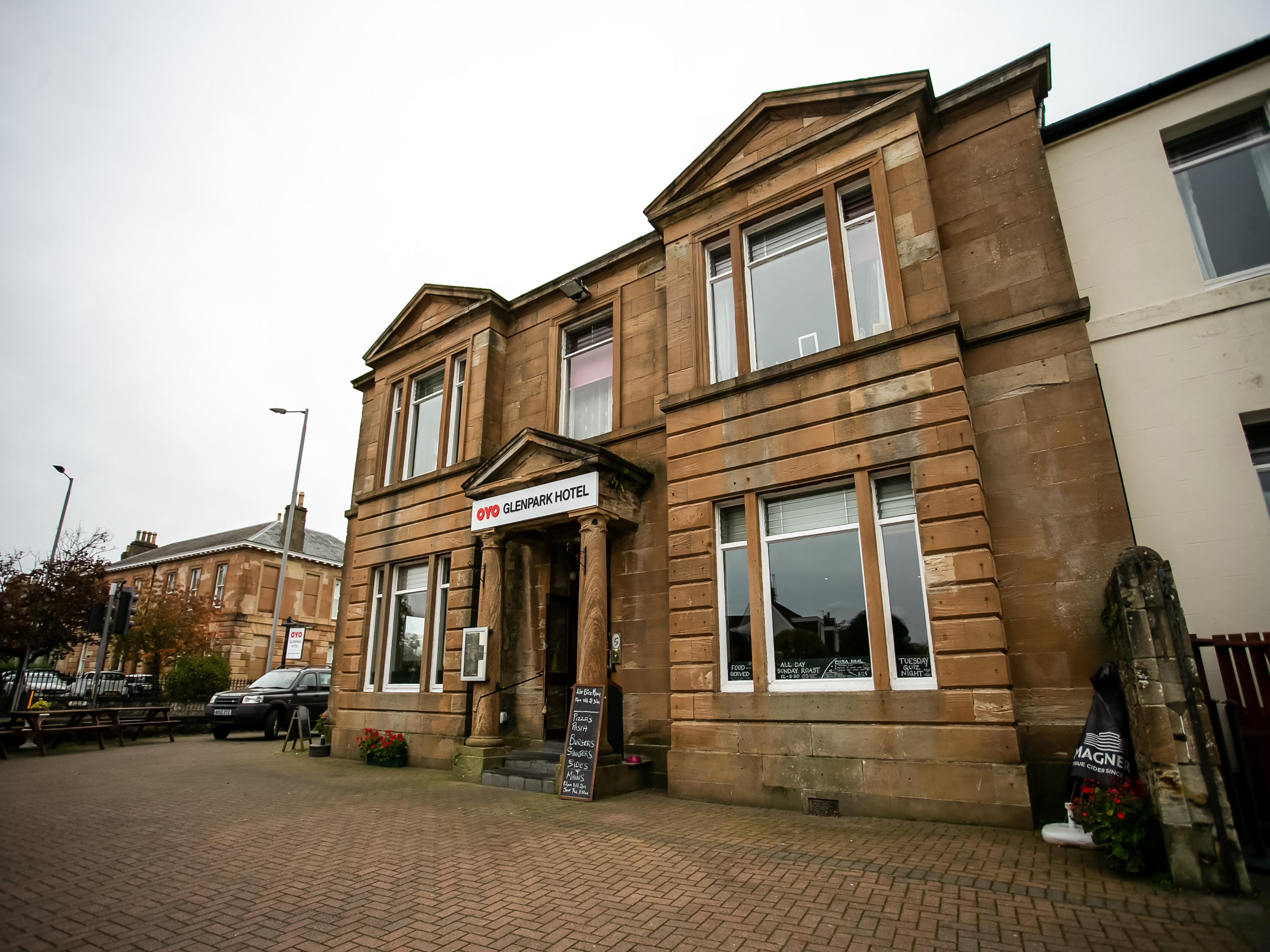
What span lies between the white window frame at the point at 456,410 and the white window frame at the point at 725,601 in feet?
21.2

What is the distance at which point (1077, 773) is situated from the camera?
19.2 feet

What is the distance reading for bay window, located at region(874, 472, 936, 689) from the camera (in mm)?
7477

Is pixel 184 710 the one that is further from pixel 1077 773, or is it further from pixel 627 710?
pixel 1077 773

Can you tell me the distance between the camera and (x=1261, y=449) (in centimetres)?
754

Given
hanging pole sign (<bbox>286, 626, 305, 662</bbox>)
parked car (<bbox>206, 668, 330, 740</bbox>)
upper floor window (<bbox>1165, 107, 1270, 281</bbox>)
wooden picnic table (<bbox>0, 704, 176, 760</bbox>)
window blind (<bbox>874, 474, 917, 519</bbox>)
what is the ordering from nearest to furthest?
window blind (<bbox>874, 474, 917, 519</bbox>) → upper floor window (<bbox>1165, 107, 1270, 281</bbox>) → wooden picnic table (<bbox>0, 704, 176, 760</bbox>) → parked car (<bbox>206, 668, 330, 740</bbox>) → hanging pole sign (<bbox>286, 626, 305, 662</bbox>)

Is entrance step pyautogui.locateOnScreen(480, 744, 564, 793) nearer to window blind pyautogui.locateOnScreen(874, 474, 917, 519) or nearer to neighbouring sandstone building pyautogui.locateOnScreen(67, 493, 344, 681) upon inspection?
window blind pyautogui.locateOnScreen(874, 474, 917, 519)

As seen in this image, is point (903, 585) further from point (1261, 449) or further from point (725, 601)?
point (1261, 449)

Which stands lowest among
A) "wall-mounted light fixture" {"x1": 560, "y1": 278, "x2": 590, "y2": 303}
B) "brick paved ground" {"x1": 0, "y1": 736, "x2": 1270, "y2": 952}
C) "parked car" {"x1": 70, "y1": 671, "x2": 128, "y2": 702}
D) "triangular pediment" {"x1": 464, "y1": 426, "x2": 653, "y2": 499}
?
"brick paved ground" {"x1": 0, "y1": 736, "x2": 1270, "y2": 952}

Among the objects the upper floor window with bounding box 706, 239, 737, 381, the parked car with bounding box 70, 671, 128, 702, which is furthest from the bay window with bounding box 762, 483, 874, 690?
the parked car with bounding box 70, 671, 128, 702

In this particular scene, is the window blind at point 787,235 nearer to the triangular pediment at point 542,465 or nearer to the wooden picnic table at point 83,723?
the triangular pediment at point 542,465

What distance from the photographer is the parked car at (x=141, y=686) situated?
82.2 feet

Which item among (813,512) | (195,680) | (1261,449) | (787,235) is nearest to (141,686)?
(195,680)

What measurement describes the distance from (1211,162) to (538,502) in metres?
10.3

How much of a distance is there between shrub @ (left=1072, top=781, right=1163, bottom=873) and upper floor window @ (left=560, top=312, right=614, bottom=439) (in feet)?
28.7
